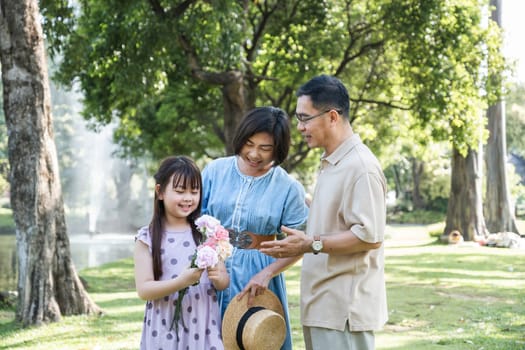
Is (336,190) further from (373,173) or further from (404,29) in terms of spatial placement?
(404,29)

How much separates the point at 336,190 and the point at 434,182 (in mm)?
36275

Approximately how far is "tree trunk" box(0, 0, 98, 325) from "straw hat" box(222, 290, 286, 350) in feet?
16.4

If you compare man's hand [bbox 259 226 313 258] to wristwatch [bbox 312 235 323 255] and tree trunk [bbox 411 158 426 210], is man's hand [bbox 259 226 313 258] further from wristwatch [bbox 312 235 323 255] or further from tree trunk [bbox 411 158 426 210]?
tree trunk [bbox 411 158 426 210]

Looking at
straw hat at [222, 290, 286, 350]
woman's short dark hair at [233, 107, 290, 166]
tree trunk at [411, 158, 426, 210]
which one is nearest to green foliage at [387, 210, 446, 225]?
tree trunk at [411, 158, 426, 210]

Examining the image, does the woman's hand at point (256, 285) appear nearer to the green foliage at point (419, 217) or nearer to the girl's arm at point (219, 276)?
the girl's arm at point (219, 276)

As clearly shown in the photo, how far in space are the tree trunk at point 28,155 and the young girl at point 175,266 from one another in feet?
15.3

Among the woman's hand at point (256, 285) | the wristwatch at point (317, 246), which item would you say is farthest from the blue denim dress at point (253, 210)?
the wristwatch at point (317, 246)

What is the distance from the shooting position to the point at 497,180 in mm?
22672

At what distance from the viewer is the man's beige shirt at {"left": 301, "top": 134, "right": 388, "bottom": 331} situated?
324 centimetres

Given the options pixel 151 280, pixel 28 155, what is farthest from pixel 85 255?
pixel 151 280

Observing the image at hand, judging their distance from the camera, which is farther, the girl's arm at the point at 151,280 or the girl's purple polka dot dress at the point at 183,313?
the girl's purple polka dot dress at the point at 183,313

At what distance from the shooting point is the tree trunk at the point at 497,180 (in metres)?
22.3

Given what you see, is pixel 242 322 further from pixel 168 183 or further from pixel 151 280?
pixel 168 183

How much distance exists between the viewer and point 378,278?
133 inches
